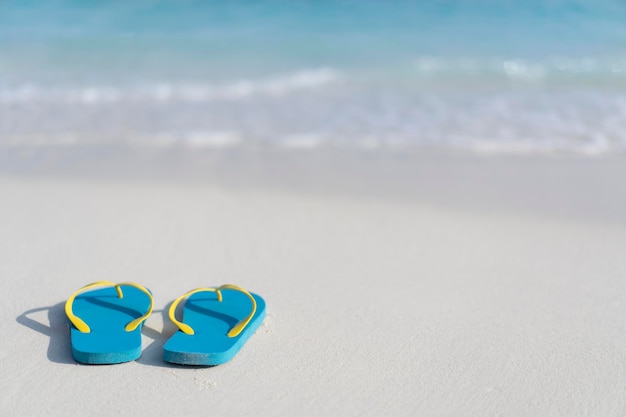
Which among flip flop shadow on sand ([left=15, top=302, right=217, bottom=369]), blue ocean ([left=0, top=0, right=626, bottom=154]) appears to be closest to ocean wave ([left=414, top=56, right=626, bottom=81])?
blue ocean ([left=0, top=0, right=626, bottom=154])

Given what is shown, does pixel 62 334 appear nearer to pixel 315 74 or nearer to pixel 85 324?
pixel 85 324

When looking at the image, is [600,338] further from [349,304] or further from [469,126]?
[469,126]

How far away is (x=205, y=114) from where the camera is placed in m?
5.73

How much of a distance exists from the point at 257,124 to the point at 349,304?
2.85 metres

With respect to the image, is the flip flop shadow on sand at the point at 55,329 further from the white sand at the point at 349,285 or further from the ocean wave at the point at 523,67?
the ocean wave at the point at 523,67

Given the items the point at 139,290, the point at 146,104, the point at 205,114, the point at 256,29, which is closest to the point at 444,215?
the point at 139,290

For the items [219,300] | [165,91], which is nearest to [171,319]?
[219,300]

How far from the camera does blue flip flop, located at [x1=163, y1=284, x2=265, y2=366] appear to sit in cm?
238

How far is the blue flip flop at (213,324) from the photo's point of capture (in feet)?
7.80

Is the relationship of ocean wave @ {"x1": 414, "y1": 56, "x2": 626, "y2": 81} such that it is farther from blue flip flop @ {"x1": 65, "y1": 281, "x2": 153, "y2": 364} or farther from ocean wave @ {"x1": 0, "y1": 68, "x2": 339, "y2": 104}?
blue flip flop @ {"x1": 65, "y1": 281, "x2": 153, "y2": 364}

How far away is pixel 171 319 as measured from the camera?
99.7 inches

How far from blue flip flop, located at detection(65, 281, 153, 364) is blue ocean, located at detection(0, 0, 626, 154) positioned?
2.21 meters

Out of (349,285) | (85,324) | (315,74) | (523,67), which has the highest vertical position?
(85,324)

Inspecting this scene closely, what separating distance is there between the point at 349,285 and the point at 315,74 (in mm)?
4521
